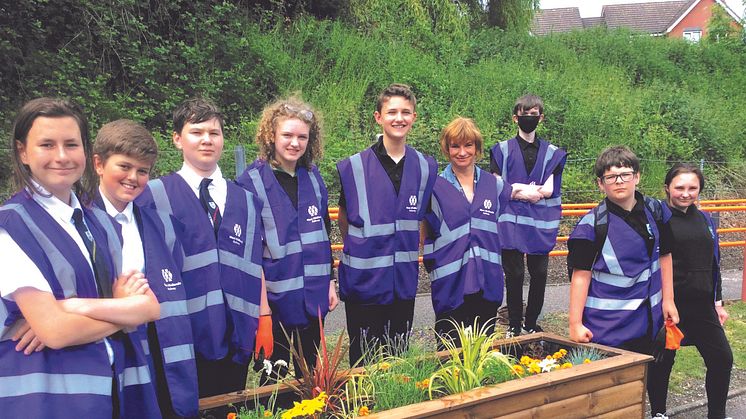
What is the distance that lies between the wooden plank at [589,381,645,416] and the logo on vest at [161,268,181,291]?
2165mm

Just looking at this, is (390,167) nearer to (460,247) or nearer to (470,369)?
(460,247)

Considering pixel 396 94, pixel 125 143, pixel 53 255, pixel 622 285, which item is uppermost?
pixel 396 94

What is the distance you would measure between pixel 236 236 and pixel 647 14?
2095 inches

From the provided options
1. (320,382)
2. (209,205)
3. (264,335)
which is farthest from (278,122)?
(320,382)

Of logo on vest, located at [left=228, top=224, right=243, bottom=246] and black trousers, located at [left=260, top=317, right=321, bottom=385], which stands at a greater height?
logo on vest, located at [left=228, top=224, right=243, bottom=246]

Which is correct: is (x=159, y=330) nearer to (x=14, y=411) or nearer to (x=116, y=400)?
(x=116, y=400)

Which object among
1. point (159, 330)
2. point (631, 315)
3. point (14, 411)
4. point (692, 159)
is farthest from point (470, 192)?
point (692, 159)

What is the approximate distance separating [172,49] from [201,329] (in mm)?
9319

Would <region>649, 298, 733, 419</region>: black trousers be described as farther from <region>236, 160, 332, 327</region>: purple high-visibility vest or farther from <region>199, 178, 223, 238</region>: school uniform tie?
<region>199, 178, 223, 238</region>: school uniform tie

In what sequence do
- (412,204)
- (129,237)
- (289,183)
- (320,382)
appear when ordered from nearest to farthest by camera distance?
1. (129,237)
2. (320,382)
3. (289,183)
4. (412,204)

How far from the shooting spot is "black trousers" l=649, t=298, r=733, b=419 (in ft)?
13.1

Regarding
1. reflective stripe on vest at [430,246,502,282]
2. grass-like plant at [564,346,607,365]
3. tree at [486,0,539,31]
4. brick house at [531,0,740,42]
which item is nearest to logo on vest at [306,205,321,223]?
reflective stripe on vest at [430,246,502,282]

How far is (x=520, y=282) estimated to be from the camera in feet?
18.4

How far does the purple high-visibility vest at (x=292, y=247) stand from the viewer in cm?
350
